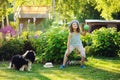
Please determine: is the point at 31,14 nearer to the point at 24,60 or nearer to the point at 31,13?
the point at 31,13

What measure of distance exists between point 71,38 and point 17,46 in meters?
3.74

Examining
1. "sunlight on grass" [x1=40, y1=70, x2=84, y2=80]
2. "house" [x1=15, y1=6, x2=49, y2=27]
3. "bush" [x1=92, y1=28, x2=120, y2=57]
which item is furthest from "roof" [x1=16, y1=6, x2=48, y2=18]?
"sunlight on grass" [x1=40, y1=70, x2=84, y2=80]

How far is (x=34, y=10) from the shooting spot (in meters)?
39.6

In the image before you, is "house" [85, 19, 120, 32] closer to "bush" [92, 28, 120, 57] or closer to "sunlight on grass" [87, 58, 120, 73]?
"bush" [92, 28, 120, 57]

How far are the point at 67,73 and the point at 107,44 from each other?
5.89 m

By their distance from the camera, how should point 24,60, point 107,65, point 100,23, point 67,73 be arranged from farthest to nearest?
→ point 100,23, point 107,65, point 24,60, point 67,73

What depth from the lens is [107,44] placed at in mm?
18094

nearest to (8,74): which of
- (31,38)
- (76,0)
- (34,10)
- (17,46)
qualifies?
(17,46)

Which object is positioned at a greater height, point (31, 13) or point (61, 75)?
point (61, 75)

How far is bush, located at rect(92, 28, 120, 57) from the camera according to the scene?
713 inches

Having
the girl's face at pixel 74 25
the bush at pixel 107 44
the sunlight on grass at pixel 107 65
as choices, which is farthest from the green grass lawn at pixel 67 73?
the bush at pixel 107 44

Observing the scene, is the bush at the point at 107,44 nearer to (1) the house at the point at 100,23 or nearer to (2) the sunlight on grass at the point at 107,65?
(2) the sunlight on grass at the point at 107,65

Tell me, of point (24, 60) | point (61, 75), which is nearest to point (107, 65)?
point (61, 75)

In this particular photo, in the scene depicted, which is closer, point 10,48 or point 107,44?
point 10,48
